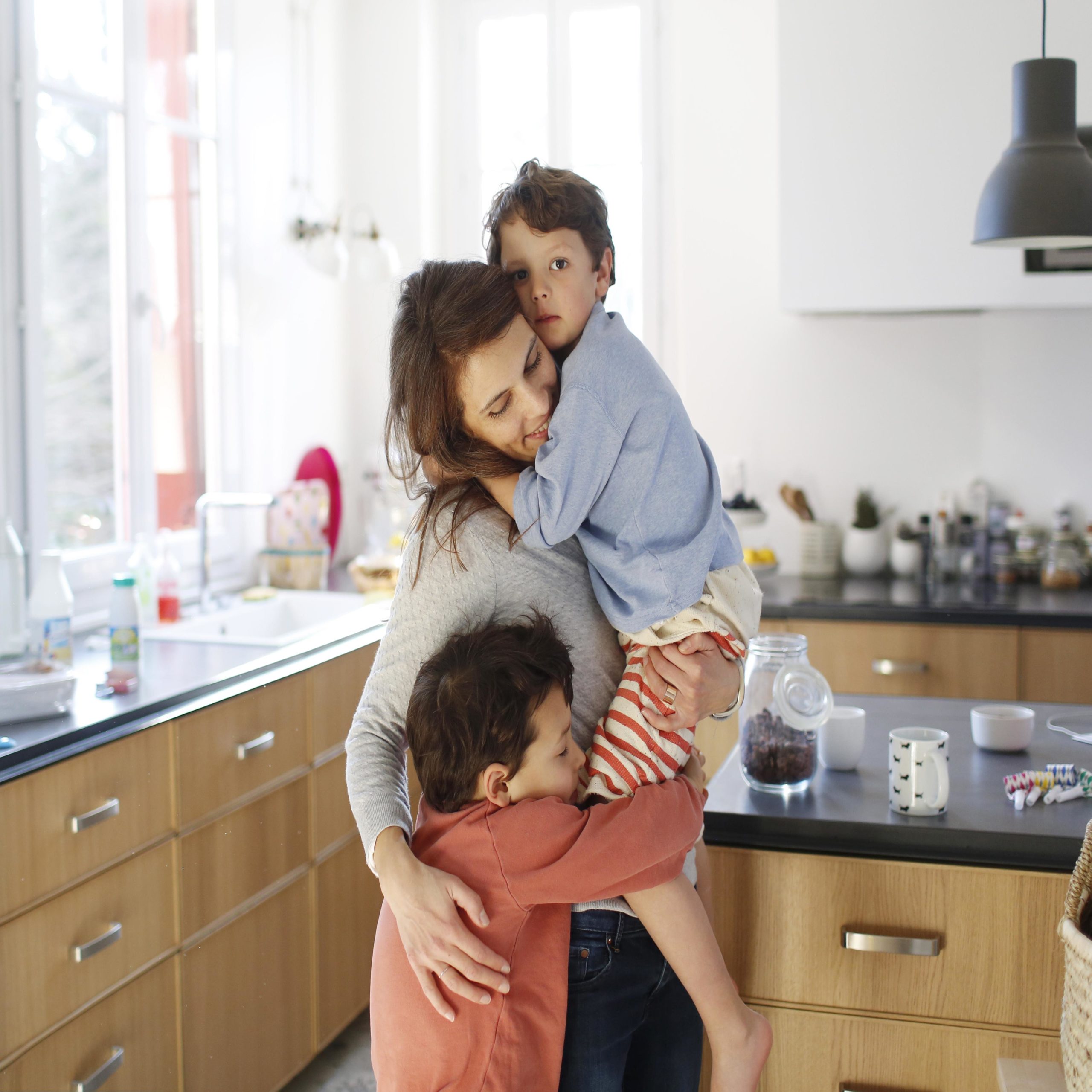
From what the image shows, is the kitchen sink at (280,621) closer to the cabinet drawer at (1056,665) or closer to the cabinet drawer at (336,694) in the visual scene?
the cabinet drawer at (336,694)

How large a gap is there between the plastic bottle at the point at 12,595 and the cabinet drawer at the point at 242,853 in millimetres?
559

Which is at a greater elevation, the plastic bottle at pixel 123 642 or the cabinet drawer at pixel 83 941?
the plastic bottle at pixel 123 642

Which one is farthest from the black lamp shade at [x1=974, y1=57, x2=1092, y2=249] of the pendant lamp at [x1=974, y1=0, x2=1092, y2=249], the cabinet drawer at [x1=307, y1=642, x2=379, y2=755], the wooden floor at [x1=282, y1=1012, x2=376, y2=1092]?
the wooden floor at [x1=282, y1=1012, x2=376, y2=1092]

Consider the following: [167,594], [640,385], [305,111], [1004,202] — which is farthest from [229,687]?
[305,111]

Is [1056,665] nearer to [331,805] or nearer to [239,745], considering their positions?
[331,805]

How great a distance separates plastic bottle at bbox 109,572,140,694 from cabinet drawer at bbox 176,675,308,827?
15cm

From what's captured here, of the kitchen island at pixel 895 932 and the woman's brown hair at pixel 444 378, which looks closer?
the woman's brown hair at pixel 444 378

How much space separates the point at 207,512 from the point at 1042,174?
210 centimetres

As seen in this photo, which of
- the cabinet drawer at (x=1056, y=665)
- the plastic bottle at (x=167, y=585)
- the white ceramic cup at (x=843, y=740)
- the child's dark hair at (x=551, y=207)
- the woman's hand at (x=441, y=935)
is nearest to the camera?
the woman's hand at (x=441, y=935)

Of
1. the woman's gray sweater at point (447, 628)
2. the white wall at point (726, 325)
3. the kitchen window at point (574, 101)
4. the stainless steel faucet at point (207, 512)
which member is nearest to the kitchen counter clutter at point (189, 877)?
the stainless steel faucet at point (207, 512)

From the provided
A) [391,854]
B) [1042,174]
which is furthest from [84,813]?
[1042,174]

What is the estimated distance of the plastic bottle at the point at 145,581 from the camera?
2705 millimetres

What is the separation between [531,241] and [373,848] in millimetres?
724

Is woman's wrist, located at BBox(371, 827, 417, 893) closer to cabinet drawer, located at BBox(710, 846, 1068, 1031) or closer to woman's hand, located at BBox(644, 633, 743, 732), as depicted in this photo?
woman's hand, located at BBox(644, 633, 743, 732)
